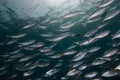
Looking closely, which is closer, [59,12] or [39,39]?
[59,12]

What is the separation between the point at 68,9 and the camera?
13328mm

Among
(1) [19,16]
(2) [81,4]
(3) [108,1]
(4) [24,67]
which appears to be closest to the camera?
(3) [108,1]

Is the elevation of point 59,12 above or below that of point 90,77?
above

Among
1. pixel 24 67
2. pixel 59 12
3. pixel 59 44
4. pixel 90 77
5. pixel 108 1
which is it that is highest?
pixel 59 12

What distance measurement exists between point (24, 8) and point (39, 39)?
2593mm

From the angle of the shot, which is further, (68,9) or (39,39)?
(39,39)

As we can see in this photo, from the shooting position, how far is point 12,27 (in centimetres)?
1468

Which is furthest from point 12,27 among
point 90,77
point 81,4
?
point 90,77

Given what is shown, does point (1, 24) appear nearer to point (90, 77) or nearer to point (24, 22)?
point (24, 22)

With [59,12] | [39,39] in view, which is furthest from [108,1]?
[39,39]

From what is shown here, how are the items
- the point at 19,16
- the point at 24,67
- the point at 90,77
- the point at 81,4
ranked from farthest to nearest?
the point at 19,16
the point at 81,4
the point at 24,67
the point at 90,77

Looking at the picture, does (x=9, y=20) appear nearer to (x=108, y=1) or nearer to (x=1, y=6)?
(x=1, y=6)

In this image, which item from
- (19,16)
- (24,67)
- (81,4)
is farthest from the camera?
(19,16)

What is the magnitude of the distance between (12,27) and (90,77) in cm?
738
